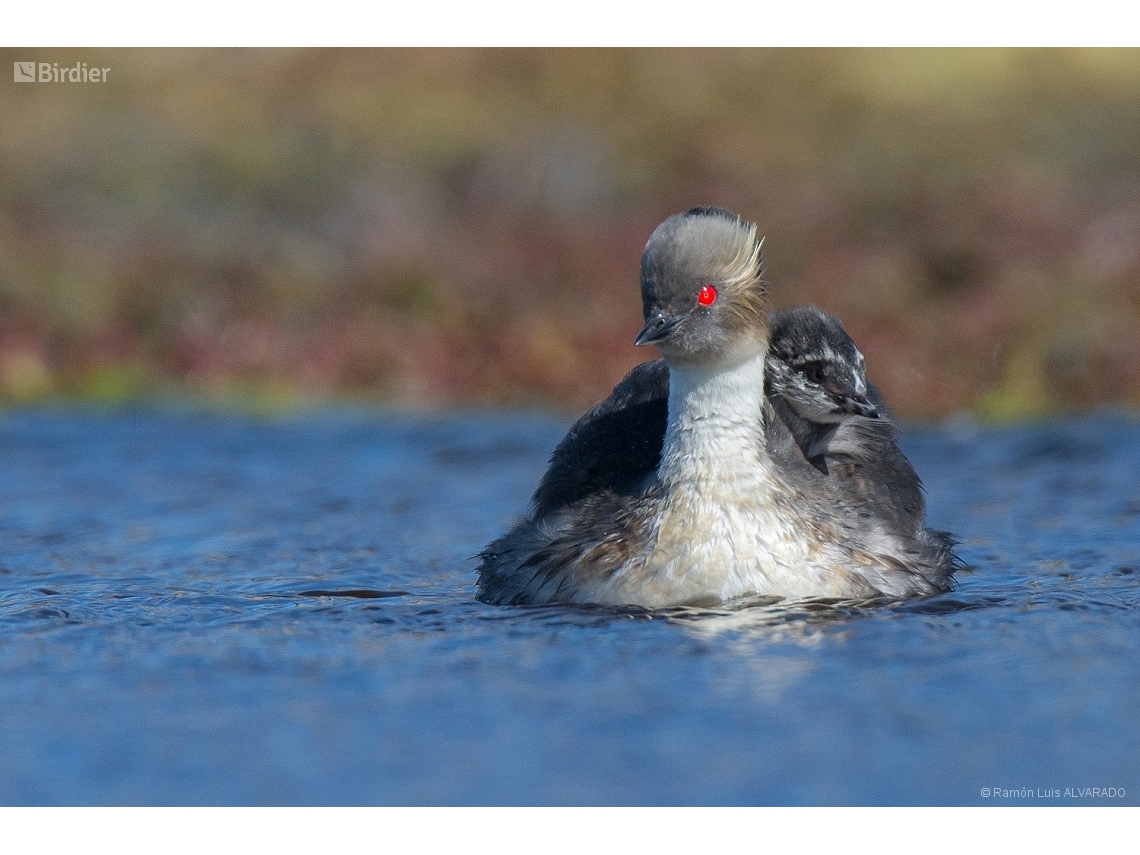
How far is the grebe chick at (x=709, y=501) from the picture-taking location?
27.6ft

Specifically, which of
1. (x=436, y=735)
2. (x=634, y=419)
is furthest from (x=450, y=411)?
(x=436, y=735)

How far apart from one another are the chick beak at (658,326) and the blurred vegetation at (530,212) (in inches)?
361

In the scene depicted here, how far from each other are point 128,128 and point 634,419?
755 inches

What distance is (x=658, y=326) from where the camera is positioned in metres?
8.27

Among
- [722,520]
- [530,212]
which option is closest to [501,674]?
[722,520]

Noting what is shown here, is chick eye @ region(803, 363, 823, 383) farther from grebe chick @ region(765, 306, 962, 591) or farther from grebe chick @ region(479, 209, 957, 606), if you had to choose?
grebe chick @ region(479, 209, 957, 606)

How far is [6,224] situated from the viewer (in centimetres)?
2292

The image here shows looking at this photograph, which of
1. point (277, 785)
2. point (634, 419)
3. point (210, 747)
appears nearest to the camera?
point (277, 785)

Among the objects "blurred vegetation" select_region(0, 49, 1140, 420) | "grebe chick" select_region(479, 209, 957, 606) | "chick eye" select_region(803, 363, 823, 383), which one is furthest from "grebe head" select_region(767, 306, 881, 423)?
"blurred vegetation" select_region(0, 49, 1140, 420)

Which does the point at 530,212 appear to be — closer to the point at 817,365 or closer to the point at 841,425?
the point at 841,425

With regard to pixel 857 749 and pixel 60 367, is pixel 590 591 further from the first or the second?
pixel 60 367

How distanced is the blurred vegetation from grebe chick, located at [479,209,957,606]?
8.56 meters

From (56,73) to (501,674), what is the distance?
21.7 meters

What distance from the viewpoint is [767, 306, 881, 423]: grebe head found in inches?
372
